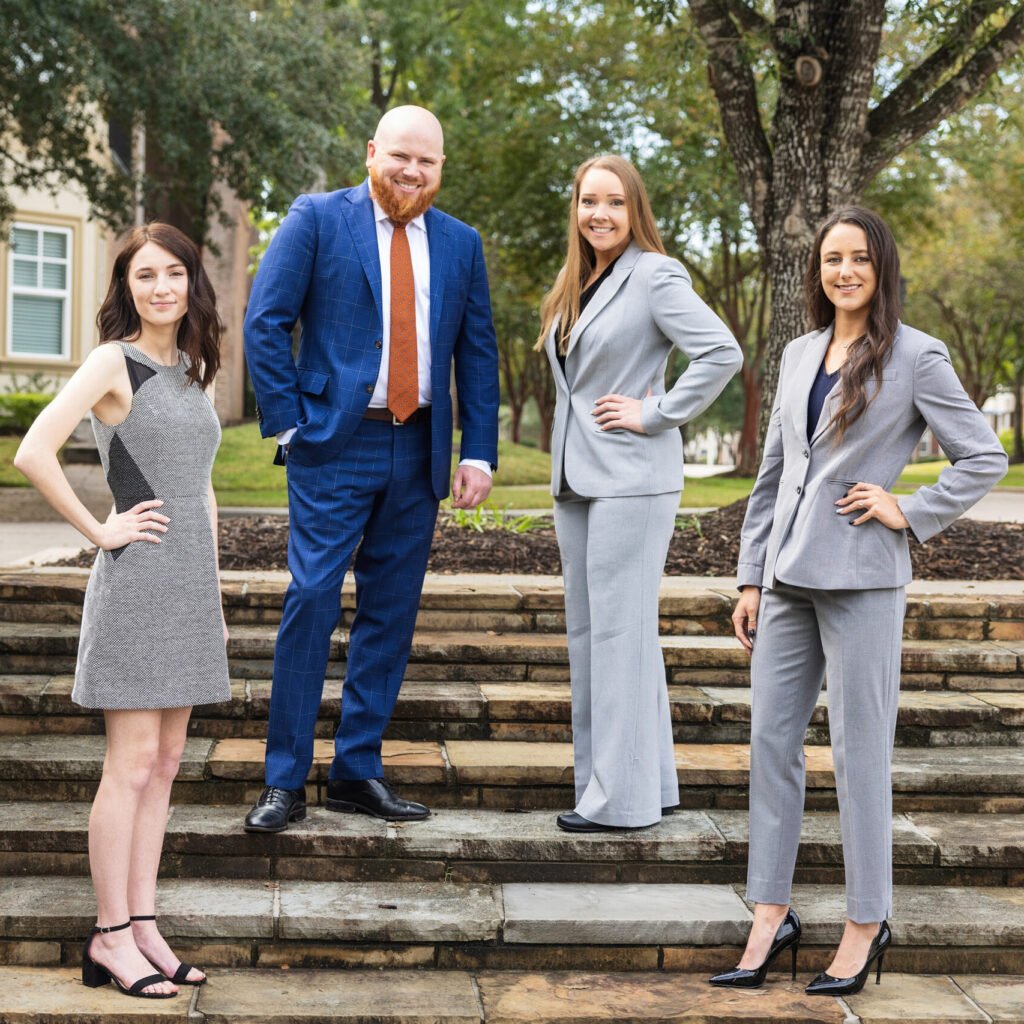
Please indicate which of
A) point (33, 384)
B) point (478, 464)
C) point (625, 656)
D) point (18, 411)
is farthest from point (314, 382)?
point (33, 384)

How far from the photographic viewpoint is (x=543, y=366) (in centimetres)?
4166

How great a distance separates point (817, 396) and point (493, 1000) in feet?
5.98

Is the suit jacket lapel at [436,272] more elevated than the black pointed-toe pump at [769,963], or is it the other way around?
the suit jacket lapel at [436,272]

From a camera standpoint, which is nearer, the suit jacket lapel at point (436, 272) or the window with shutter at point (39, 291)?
the suit jacket lapel at point (436, 272)

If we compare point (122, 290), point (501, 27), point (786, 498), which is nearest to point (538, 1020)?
point (786, 498)

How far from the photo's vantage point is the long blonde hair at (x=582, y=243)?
420 centimetres

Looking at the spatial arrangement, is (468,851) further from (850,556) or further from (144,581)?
(850,556)

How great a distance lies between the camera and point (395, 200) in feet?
13.6

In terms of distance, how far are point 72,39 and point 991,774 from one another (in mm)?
10972

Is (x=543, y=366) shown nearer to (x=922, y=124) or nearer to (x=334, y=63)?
(x=334, y=63)

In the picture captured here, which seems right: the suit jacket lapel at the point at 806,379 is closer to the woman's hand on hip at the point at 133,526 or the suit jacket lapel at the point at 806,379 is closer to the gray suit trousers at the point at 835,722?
the gray suit trousers at the point at 835,722

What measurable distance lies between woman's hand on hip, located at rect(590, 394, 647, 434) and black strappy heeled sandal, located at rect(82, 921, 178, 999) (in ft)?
6.70

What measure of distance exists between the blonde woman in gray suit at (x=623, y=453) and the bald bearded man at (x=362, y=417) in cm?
35

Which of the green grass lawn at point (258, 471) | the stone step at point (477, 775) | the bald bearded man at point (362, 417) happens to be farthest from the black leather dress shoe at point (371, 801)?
the green grass lawn at point (258, 471)
